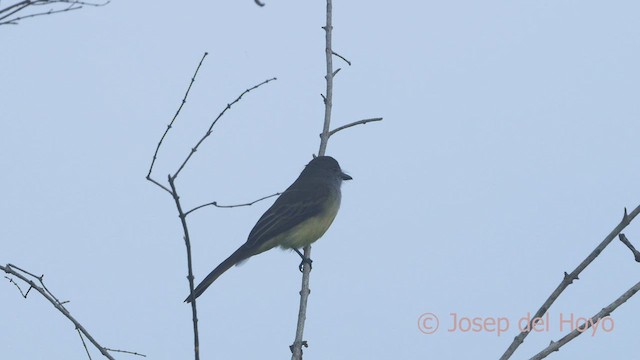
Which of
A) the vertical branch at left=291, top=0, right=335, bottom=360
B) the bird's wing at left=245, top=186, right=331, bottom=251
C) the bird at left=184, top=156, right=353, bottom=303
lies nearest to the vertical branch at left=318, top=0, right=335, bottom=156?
the vertical branch at left=291, top=0, right=335, bottom=360

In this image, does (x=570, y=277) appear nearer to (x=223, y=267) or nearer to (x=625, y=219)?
(x=625, y=219)

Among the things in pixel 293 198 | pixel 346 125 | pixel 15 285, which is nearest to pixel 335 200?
pixel 293 198

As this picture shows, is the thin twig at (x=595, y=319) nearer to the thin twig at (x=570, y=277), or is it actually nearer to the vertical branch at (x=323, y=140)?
the thin twig at (x=570, y=277)

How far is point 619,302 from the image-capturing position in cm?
463

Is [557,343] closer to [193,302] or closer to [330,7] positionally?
[193,302]

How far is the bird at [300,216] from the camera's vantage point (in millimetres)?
9969

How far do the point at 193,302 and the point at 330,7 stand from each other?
137 inches

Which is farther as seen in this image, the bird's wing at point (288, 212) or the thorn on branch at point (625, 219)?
the bird's wing at point (288, 212)

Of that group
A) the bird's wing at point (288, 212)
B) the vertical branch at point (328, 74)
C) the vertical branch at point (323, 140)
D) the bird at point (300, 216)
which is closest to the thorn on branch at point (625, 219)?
the vertical branch at point (323, 140)

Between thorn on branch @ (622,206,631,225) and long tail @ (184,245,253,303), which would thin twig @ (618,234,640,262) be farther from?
long tail @ (184,245,253,303)

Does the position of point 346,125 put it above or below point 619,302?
above

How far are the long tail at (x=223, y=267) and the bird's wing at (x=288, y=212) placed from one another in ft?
0.55

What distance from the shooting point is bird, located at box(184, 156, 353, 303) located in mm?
9969

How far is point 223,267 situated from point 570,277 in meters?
5.03
